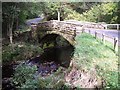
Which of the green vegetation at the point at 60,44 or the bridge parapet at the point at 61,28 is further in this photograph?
the bridge parapet at the point at 61,28

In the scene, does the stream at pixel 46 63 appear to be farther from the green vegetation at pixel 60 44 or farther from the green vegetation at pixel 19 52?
the green vegetation at pixel 60 44

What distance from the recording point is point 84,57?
11.2 meters

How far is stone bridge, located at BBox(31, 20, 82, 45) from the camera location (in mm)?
19656

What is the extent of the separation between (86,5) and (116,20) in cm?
1010

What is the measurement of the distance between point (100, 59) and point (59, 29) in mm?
11680

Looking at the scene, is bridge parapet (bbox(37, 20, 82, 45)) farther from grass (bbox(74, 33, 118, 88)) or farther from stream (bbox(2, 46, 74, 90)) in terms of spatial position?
grass (bbox(74, 33, 118, 88))

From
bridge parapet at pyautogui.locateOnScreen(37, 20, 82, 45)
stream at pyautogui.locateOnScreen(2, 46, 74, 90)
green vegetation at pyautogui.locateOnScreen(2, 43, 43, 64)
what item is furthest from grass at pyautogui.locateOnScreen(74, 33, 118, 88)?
green vegetation at pyautogui.locateOnScreen(2, 43, 43, 64)

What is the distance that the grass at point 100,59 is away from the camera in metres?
8.87

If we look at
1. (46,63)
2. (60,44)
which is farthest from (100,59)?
(60,44)

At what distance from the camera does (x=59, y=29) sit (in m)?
22.4

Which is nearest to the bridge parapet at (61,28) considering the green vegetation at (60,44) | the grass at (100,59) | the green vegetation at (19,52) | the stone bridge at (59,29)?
the stone bridge at (59,29)

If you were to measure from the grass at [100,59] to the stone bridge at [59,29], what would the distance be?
5.27m

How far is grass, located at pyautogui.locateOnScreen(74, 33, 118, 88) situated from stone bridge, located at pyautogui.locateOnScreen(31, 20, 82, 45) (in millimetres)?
5267

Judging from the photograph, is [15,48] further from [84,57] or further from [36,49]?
[84,57]
